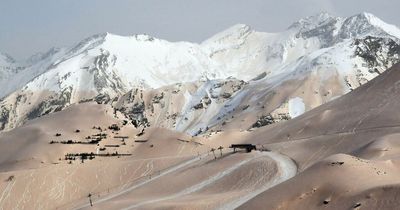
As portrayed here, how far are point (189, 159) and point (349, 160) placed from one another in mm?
82712

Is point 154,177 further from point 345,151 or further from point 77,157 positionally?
point 345,151

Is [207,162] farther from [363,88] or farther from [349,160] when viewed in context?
[349,160]

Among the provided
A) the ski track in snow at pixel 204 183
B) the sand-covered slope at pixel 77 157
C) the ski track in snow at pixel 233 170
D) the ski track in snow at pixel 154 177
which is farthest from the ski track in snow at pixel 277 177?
the sand-covered slope at pixel 77 157

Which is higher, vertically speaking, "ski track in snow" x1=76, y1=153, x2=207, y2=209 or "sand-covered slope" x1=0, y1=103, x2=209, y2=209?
"sand-covered slope" x1=0, y1=103, x2=209, y2=209

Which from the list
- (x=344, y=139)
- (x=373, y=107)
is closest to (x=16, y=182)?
(x=344, y=139)

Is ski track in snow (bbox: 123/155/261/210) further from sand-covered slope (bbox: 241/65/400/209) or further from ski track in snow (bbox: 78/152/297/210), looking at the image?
sand-covered slope (bbox: 241/65/400/209)

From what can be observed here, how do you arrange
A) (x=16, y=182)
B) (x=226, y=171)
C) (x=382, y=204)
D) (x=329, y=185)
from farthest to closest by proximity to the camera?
(x=16, y=182) → (x=226, y=171) → (x=329, y=185) → (x=382, y=204)

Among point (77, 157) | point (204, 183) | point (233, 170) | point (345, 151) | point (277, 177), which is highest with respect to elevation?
point (77, 157)

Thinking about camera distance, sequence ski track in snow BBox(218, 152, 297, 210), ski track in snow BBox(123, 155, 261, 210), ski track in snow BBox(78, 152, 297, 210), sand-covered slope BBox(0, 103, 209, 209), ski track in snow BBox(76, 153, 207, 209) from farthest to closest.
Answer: sand-covered slope BBox(0, 103, 209, 209) < ski track in snow BBox(76, 153, 207, 209) < ski track in snow BBox(123, 155, 261, 210) < ski track in snow BBox(78, 152, 297, 210) < ski track in snow BBox(218, 152, 297, 210)

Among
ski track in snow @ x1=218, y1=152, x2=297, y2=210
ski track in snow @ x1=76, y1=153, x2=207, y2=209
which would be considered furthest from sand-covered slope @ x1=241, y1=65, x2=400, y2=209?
ski track in snow @ x1=76, y1=153, x2=207, y2=209

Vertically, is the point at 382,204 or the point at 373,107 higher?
the point at 373,107

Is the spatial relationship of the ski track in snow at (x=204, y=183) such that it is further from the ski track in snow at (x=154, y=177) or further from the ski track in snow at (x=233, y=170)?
the ski track in snow at (x=154, y=177)

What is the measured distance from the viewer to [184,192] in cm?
10888

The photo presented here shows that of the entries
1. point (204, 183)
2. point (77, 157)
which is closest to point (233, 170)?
point (204, 183)
